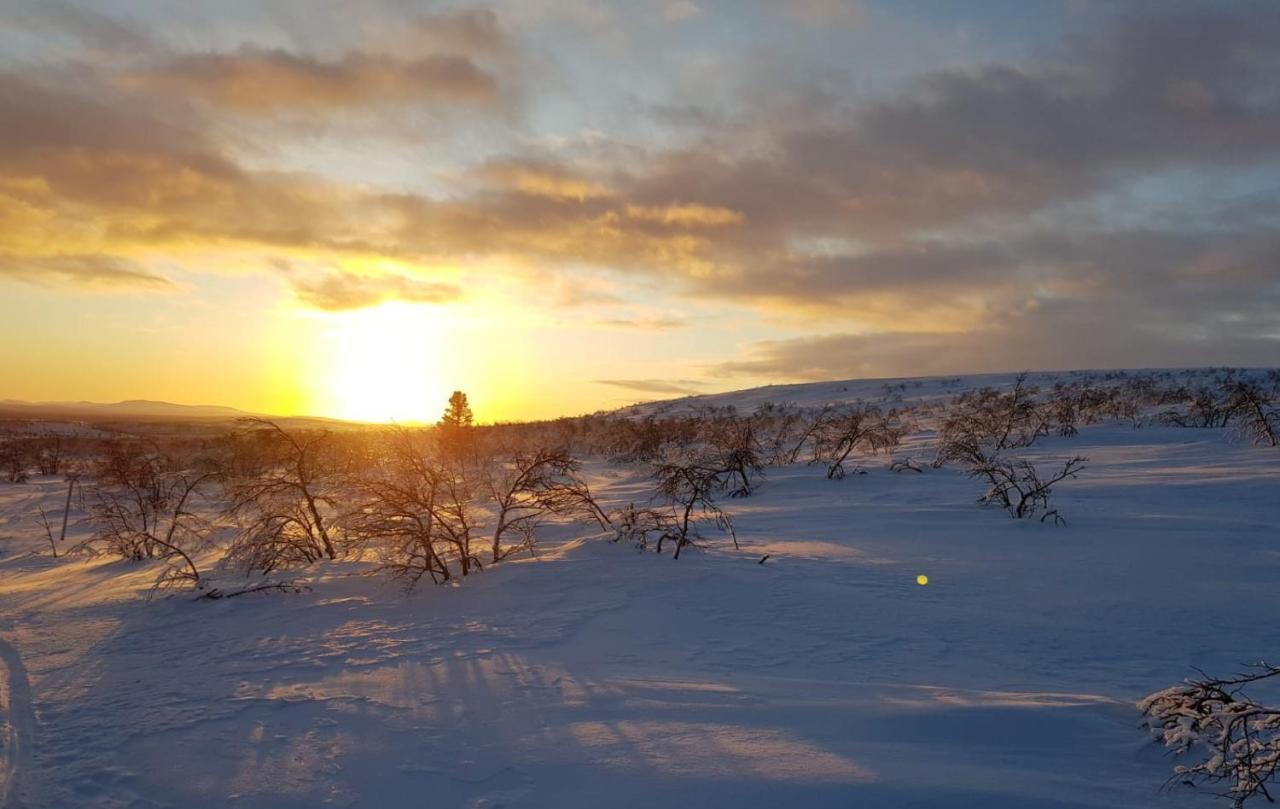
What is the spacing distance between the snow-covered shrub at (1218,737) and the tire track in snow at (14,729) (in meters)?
5.00

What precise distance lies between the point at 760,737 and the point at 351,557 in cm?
602

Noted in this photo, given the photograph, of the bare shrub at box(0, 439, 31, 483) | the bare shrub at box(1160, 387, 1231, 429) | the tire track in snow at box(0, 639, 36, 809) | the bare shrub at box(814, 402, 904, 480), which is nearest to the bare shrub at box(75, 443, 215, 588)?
the tire track in snow at box(0, 639, 36, 809)

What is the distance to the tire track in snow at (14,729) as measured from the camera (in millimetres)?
3418

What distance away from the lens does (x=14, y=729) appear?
160 inches

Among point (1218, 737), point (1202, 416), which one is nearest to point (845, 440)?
point (1202, 416)

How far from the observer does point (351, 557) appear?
26.8 feet

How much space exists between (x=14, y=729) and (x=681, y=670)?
3.72 m

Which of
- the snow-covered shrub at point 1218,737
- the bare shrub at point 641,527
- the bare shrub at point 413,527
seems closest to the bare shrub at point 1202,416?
the bare shrub at point 641,527

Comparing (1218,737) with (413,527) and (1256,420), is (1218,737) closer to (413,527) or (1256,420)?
(413,527)

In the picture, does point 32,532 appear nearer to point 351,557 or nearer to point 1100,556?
point 351,557

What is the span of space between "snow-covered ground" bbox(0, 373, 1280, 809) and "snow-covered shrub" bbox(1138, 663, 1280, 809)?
141 millimetres

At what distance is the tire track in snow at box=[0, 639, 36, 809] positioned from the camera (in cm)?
342

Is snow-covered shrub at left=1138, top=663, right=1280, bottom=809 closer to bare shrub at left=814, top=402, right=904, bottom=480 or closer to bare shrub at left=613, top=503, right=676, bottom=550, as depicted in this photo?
bare shrub at left=613, top=503, right=676, bottom=550

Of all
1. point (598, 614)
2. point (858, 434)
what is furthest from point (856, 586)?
point (858, 434)
